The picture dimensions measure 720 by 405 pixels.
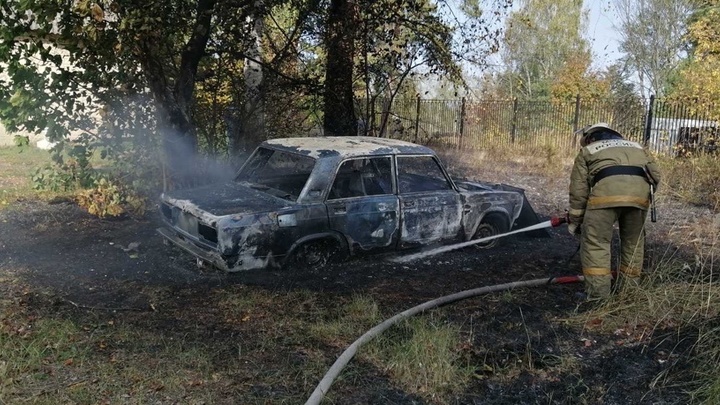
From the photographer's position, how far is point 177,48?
28.8 feet

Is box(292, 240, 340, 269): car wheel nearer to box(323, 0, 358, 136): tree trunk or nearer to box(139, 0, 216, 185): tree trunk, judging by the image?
box(139, 0, 216, 185): tree trunk

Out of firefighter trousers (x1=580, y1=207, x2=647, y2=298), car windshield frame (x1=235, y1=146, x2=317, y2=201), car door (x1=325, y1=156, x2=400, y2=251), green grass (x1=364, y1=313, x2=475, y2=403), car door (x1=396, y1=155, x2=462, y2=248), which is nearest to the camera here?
green grass (x1=364, y1=313, x2=475, y2=403)

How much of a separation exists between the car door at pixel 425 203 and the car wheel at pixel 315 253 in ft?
2.63

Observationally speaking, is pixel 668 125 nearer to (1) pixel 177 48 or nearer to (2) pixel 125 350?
(1) pixel 177 48

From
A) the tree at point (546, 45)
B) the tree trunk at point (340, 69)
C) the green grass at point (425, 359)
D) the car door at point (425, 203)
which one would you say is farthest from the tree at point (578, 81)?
the green grass at point (425, 359)

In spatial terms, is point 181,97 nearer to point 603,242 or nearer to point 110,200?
point 110,200

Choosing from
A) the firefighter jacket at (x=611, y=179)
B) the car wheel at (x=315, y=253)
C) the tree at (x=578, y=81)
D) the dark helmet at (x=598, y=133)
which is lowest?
the car wheel at (x=315, y=253)

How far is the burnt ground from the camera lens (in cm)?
398

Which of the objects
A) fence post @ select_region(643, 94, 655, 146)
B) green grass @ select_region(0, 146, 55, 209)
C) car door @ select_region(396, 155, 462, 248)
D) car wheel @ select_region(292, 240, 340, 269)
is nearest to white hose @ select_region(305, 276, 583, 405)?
car door @ select_region(396, 155, 462, 248)

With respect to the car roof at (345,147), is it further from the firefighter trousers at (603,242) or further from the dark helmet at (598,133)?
the firefighter trousers at (603,242)

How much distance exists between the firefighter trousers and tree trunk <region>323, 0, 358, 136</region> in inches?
202

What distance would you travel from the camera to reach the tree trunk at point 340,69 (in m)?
9.22

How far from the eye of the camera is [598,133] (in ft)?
18.1

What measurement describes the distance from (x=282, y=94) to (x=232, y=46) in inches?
49.2
